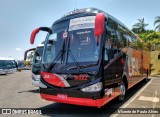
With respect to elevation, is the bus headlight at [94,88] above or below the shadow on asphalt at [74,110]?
above

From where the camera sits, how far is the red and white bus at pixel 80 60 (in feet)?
22.6

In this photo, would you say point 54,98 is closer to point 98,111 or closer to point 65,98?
point 65,98

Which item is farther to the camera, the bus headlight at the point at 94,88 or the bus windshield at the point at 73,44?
the bus windshield at the point at 73,44

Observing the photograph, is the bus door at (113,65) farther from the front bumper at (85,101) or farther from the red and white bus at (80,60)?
the front bumper at (85,101)

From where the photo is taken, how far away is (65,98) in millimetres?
7188

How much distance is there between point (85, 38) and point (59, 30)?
1.10 metres

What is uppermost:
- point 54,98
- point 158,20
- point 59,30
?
point 158,20

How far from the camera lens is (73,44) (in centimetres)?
750

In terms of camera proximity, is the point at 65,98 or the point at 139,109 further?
the point at 139,109

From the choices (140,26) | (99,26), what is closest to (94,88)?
(99,26)

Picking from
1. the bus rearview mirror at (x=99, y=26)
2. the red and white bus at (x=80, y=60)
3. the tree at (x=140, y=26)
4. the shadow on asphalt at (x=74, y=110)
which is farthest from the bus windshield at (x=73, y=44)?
the tree at (x=140, y=26)

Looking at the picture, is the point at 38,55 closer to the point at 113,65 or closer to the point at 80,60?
the point at 113,65

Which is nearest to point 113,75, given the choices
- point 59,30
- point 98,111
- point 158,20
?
point 98,111

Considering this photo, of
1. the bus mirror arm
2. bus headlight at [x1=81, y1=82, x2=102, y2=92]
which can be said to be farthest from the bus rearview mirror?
the bus mirror arm
